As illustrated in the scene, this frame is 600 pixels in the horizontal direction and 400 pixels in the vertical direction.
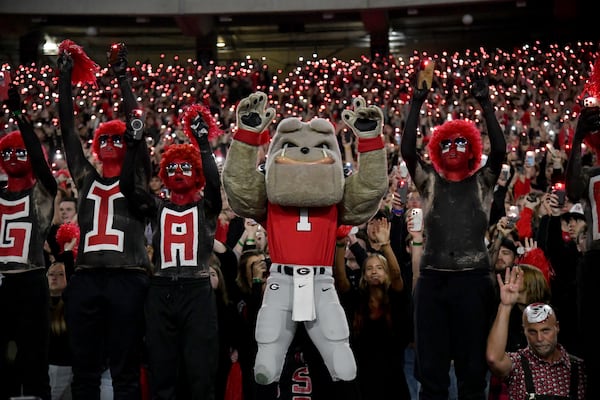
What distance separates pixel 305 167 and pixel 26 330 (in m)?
1.65

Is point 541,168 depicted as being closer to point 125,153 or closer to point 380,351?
point 380,351

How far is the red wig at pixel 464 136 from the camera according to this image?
422cm

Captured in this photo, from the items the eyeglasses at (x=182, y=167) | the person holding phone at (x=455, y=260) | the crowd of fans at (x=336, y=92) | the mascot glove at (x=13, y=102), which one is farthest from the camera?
the crowd of fans at (x=336, y=92)

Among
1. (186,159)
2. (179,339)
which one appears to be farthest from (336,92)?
(179,339)

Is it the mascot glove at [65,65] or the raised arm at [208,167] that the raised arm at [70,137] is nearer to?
the mascot glove at [65,65]

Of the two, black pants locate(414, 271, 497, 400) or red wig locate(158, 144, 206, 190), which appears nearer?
black pants locate(414, 271, 497, 400)

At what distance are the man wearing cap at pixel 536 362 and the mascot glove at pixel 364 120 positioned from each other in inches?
37.8

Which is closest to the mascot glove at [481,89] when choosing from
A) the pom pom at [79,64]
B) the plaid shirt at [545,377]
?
the plaid shirt at [545,377]

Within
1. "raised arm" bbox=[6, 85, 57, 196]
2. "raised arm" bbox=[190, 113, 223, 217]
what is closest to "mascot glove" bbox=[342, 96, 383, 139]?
"raised arm" bbox=[190, 113, 223, 217]

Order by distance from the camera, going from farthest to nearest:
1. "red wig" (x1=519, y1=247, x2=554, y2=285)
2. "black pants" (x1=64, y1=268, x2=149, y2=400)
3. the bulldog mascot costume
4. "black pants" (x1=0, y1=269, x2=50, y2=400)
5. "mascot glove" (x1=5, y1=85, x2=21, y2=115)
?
"red wig" (x1=519, y1=247, x2=554, y2=285)
"mascot glove" (x1=5, y1=85, x2=21, y2=115)
"black pants" (x1=0, y1=269, x2=50, y2=400)
"black pants" (x1=64, y1=268, x2=149, y2=400)
the bulldog mascot costume

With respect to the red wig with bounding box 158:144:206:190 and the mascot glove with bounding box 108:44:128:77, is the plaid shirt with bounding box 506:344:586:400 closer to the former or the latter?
the red wig with bounding box 158:144:206:190

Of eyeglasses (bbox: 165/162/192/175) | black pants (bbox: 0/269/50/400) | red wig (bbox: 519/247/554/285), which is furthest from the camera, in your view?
red wig (bbox: 519/247/554/285)

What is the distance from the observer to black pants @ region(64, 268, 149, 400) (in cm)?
405

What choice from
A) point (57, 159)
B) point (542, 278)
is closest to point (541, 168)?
point (542, 278)
